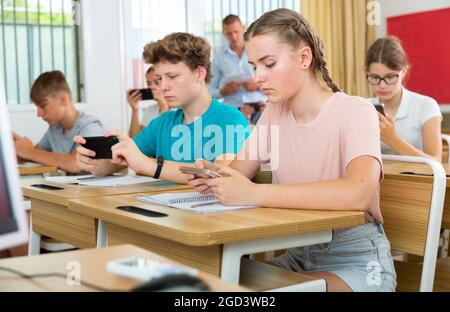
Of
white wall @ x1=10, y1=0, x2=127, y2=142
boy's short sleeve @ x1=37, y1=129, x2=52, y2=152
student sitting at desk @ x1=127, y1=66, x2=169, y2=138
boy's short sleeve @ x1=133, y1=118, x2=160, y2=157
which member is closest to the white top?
boy's short sleeve @ x1=133, y1=118, x2=160, y2=157

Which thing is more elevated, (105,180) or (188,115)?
(188,115)

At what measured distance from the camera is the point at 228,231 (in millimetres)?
1267

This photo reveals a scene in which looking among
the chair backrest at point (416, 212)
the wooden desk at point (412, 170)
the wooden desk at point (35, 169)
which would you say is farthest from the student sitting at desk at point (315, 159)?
the wooden desk at point (35, 169)

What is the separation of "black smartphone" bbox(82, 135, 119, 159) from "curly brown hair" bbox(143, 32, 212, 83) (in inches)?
16.9

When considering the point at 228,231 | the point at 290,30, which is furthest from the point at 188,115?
the point at 228,231

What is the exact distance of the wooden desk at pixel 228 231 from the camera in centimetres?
128

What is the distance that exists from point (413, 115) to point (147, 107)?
2.63m

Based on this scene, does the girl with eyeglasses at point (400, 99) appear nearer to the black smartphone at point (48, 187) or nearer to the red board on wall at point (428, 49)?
the black smartphone at point (48, 187)

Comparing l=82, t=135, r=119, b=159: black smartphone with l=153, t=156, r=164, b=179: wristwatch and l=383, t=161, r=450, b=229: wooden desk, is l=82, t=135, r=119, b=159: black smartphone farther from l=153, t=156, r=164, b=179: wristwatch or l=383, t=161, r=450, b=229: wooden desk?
l=383, t=161, r=450, b=229: wooden desk

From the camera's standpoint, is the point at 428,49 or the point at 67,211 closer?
the point at 67,211

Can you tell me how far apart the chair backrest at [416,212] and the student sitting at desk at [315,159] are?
123 mm

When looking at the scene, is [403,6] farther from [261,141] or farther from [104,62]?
[261,141]

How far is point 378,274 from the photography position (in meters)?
1.63
